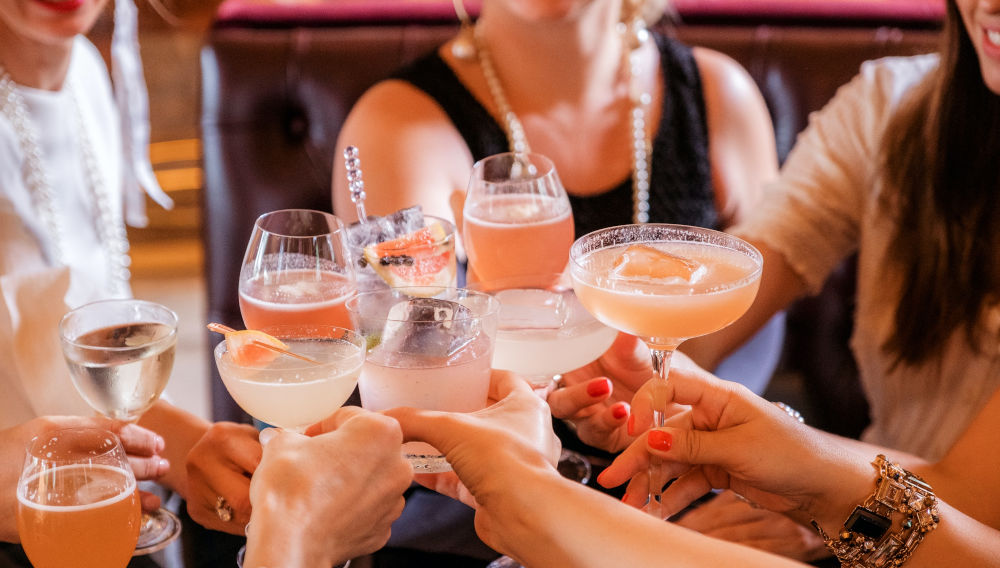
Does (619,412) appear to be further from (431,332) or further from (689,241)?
(431,332)

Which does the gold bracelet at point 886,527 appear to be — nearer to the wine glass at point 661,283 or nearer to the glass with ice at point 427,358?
the wine glass at point 661,283

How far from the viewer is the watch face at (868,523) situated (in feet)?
3.97

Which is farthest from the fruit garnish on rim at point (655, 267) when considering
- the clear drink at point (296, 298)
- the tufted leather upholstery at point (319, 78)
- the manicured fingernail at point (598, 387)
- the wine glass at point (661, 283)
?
the tufted leather upholstery at point (319, 78)

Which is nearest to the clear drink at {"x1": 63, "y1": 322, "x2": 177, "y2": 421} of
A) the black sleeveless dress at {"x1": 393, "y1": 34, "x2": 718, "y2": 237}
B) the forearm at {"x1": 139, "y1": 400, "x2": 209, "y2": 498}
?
the forearm at {"x1": 139, "y1": 400, "x2": 209, "y2": 498}

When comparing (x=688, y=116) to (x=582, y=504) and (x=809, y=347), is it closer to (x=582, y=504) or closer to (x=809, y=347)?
(x=809, y=347)

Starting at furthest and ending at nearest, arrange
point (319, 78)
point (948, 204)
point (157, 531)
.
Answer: point (319, 78) → point (948, 204) → point (157, 531)

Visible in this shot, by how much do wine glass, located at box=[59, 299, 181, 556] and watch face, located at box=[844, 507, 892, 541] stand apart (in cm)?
89

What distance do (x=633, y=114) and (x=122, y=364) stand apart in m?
1.41

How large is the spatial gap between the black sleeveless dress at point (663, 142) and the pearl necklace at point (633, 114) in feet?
0.06

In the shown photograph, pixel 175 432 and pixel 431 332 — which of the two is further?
pixel 175 432

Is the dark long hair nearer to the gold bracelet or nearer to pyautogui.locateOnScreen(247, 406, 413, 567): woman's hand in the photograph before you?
the gold bracelet

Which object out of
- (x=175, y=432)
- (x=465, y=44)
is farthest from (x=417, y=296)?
(x=465, y=44)

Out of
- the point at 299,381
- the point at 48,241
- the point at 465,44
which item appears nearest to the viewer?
the point at 299,381

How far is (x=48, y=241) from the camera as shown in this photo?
6.57ft
